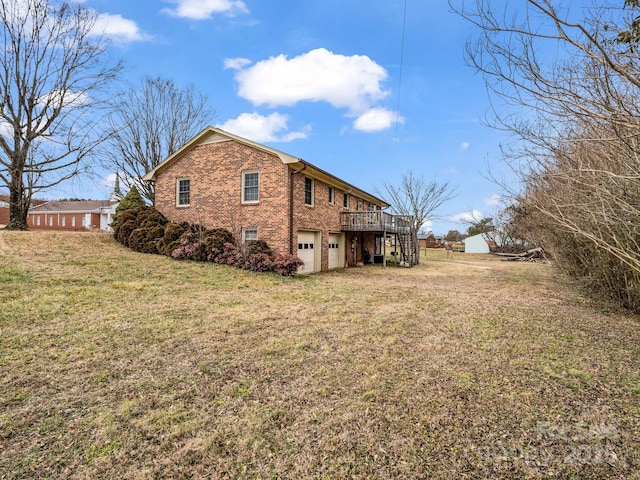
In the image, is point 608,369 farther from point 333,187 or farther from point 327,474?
point 333,187

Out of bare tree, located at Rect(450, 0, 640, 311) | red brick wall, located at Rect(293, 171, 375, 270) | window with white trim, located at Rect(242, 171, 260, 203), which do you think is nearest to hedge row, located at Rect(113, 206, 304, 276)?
red brick wall, located at Rect(293, 171, 375, 270)

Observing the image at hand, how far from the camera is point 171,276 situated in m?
10.7

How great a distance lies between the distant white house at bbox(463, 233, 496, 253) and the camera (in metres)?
45.1

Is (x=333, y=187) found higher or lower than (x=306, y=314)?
higher

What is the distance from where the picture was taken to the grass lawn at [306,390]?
256cm

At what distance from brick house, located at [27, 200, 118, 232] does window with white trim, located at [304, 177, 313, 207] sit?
32.1 meters

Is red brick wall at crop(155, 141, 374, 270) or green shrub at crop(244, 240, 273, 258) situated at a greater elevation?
red brick wall at crop(155, 141, 374, 270)

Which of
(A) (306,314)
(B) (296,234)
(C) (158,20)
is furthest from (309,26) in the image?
(A) (306,314)

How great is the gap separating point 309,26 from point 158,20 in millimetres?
5411

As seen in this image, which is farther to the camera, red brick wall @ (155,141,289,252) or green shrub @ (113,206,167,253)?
green shrub @ (113,206,167,253)

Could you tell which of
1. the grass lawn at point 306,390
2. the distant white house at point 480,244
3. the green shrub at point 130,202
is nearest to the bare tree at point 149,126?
the green shrub at point 130,202

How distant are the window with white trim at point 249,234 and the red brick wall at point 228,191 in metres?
0.18

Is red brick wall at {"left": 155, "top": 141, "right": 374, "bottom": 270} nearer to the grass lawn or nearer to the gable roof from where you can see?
the gable roof

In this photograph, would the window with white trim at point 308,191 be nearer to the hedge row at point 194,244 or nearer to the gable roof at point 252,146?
the gable roof at point 252,146
